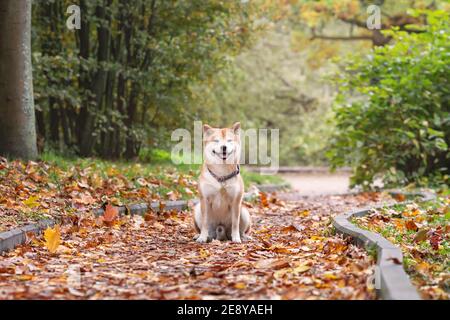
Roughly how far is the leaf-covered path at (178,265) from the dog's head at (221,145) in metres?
0.91

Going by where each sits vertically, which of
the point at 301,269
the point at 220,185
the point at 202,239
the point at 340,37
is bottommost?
the point at 202,239

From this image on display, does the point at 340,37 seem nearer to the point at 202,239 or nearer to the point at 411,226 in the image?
the point at 411,226

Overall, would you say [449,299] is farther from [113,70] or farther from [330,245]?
[113,70]

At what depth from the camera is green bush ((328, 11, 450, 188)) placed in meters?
14.3

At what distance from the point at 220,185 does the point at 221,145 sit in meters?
0.47

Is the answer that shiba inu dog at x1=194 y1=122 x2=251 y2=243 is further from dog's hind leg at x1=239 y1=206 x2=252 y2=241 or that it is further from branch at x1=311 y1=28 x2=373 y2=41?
branch at x1=311 y1=28 x2=373 y2=41

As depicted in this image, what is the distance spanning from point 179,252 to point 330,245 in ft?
4.86

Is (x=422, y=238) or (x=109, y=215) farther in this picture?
(x=109, y=215)

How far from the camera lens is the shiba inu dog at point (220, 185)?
7426mm

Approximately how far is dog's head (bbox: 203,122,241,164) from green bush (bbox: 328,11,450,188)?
7190mm

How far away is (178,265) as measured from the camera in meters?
6.04

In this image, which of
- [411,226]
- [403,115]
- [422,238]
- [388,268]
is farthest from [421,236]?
[403,115]
